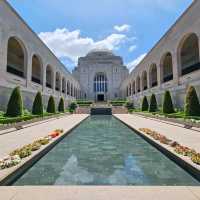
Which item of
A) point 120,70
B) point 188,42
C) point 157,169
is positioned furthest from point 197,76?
point 120,70

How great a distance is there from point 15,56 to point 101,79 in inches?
1637

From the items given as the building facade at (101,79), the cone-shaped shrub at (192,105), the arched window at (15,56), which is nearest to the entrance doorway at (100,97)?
the building facade at (101,79)

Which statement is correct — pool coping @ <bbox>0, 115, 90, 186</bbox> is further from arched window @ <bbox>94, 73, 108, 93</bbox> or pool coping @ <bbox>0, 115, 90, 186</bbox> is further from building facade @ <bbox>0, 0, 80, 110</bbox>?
arched window @ <bbox>94, 73, 108, 93</bbox>

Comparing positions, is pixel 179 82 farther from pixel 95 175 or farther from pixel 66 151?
pixel 95 175

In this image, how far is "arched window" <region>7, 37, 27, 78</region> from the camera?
64.4ft

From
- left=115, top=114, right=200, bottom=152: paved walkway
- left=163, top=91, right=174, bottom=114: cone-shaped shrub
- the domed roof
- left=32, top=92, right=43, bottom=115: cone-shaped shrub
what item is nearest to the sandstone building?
left=163, top=91, right=174, bottom=114: cone-shaped shrub

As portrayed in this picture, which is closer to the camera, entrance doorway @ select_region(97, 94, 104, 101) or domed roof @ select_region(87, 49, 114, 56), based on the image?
entrance doorway @ select_region(97, 94, 104, 101)

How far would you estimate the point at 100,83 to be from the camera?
2472 inches

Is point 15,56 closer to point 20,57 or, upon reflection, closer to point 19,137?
point 20,57

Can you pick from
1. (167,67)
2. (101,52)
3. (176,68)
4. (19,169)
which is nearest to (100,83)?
(101,52)
